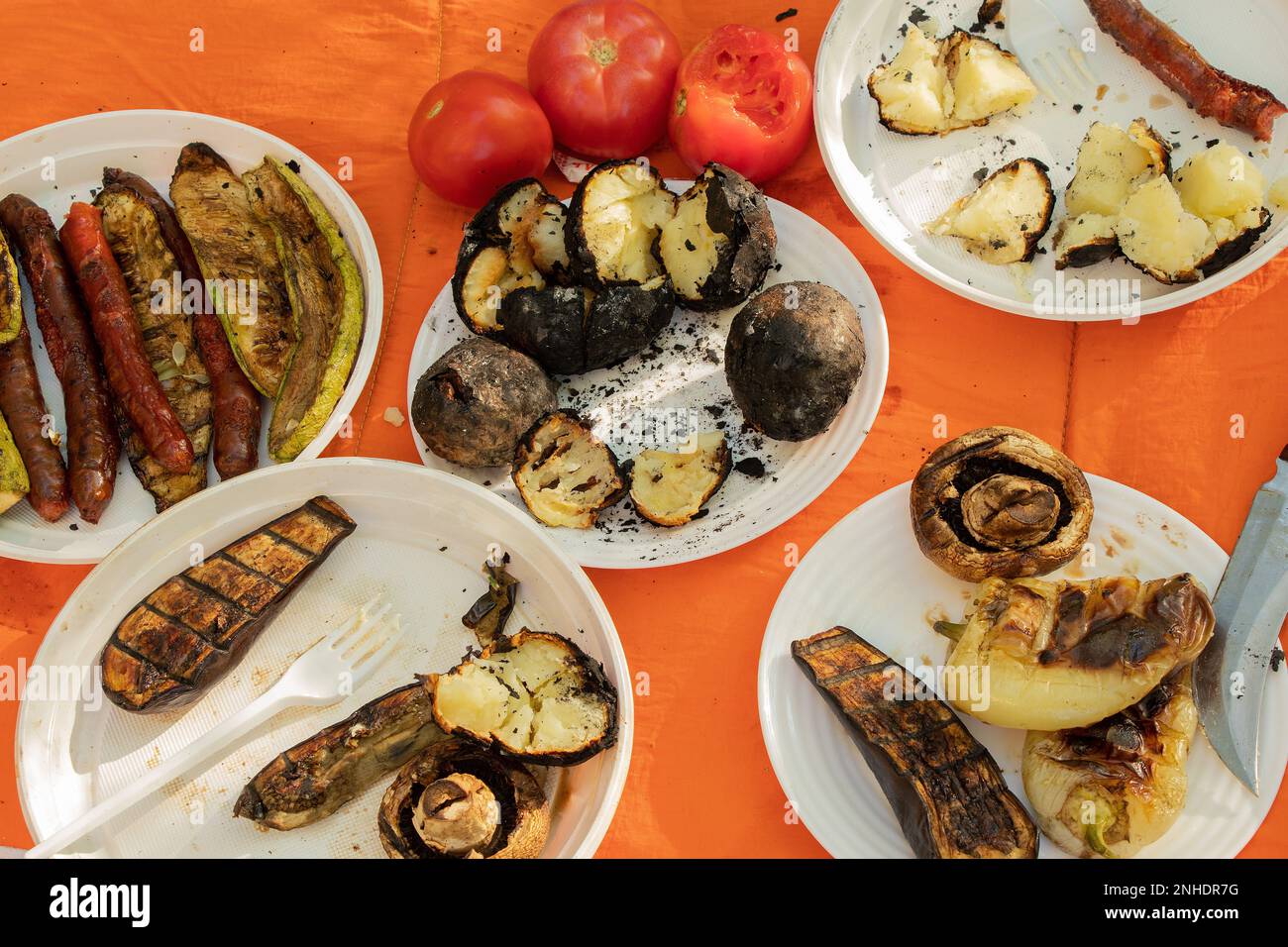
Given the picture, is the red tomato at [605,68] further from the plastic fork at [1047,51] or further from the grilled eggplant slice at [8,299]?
the grilled eggplant slice at [8,299]

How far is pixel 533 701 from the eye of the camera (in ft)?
7.22

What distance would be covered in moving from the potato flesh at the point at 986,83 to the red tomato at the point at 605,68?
0.76m

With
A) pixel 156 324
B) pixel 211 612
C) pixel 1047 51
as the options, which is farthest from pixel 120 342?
pixel 1047 51

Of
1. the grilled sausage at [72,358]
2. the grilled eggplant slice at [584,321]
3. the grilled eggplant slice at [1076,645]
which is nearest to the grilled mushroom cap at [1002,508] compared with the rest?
the grilled eggplant slice at [1076,645]

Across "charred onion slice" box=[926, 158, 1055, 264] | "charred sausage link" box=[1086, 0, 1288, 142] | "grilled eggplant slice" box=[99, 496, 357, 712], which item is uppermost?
"charred sausage link" box=[1086, 0, 1288, 142]

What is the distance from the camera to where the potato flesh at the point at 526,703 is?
83.8 inches

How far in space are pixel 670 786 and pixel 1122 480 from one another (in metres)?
1.30

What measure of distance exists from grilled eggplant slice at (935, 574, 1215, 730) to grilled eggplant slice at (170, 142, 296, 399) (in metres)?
1.84

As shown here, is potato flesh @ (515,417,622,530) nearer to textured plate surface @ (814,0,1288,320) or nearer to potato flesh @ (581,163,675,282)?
potato flesh @ (581,163,675,282)

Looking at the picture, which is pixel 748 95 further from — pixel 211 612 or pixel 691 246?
pixel 211 612

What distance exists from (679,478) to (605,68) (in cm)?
114

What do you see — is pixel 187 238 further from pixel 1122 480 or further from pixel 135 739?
pixel 1122 480

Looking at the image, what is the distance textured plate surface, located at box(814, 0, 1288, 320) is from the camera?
8.26 feet

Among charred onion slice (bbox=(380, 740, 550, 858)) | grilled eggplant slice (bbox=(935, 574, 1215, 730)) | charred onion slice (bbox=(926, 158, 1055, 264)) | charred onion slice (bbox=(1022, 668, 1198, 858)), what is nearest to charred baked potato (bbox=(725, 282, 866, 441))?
charred onion slice (bbox=(926, 158, 1055, 264))
